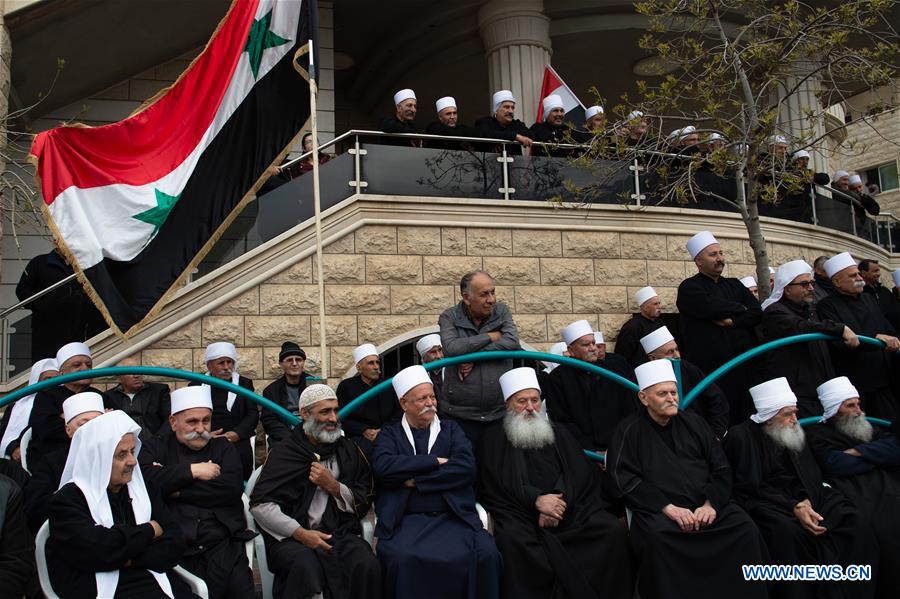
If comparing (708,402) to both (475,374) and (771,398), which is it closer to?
(771,398)

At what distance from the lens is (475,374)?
22.3 ft

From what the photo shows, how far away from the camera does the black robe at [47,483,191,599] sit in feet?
16.0

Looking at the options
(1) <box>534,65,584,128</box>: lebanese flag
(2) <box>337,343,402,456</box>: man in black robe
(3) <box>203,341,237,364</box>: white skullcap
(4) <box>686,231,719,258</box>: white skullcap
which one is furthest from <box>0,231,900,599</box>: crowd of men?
(1) <box>534,65,584,128</box>: lebanese flag

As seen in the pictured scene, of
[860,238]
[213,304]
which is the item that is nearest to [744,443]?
[213,304]

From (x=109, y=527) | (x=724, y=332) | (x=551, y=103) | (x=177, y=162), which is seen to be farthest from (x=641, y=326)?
(x=109, y=527)

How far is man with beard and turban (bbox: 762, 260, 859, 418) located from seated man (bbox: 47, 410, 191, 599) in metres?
5.42

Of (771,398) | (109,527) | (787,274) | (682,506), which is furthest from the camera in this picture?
(787,274)

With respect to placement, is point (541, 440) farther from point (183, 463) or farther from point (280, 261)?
point (280, 261)

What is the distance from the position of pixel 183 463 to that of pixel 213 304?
480 centimetres

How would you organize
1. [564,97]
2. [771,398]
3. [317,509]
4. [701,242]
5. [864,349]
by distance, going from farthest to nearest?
1. [564,97]
2. [701,242]
3. [864,349]
4. [771,398]
5. [317,509]

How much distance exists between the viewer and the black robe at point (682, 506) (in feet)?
19.2

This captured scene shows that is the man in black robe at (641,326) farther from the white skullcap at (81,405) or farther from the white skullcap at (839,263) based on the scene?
the white skullcap at (81,405)

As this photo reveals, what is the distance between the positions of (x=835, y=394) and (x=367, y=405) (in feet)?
13.6

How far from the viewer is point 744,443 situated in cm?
662
